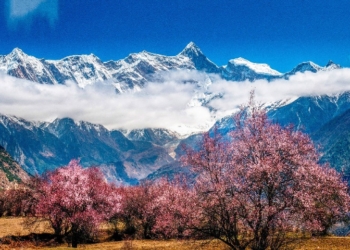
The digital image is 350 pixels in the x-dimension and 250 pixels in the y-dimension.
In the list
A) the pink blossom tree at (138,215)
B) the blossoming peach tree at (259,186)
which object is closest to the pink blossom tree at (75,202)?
the pink blossom tree at (138,215)

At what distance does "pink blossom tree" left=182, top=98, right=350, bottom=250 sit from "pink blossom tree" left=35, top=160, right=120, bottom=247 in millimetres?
31976

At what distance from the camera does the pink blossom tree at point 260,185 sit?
26906mm

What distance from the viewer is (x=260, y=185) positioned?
90.0 feet

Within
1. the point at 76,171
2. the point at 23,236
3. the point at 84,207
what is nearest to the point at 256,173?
the point at 84,207

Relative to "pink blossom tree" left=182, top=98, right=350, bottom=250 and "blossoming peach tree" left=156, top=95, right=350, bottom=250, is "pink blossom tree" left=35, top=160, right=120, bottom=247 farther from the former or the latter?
"pink blossom tree" left=182, top=98, right=350, bottom=250

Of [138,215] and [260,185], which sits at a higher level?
[260,185]

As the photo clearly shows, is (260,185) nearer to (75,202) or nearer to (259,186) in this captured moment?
(259,186)

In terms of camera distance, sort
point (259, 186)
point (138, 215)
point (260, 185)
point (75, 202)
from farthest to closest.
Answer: point (138, 215) < point (75, 202) < point (259, 186) < point (260, 185)

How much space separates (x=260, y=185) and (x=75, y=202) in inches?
1570

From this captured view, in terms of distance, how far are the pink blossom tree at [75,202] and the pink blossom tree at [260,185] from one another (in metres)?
32.0

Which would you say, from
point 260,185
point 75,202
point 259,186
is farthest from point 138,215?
point 260,185

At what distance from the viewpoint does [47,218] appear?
66.7 metres

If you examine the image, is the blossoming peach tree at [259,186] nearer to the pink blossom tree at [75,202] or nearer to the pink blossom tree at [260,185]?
the pink blossom tree at [260,185]

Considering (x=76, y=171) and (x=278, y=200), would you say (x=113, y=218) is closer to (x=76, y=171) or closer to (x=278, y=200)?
(x=76, y=171)
